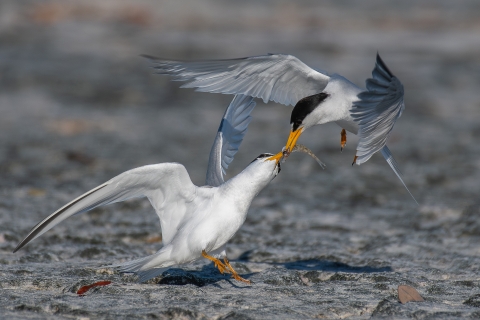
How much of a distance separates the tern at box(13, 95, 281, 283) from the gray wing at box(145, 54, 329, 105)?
0.89 m

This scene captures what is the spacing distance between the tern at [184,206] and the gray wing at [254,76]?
886mm

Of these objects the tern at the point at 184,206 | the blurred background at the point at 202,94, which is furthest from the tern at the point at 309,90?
the blurred background at the point at 202,94

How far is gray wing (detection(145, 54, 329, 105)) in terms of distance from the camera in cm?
475

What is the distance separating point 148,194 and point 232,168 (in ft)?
12.4

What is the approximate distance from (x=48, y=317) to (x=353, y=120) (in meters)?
2.34

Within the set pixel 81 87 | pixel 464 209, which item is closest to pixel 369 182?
pixel 464 209

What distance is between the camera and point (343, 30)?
17.0 meters

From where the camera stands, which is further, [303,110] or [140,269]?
[303,110]

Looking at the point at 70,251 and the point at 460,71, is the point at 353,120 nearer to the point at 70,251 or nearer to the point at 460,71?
the point at 70,251

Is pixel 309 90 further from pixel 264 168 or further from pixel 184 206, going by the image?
pixel 184 206

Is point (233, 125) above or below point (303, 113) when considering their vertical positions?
below

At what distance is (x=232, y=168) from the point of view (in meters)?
7.86

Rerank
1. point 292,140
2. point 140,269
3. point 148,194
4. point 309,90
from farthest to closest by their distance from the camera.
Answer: point 309,90
point 292,140
point 148,194
point 140,269

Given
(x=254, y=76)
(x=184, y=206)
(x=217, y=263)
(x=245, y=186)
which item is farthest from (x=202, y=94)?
(x=217, y=263)
